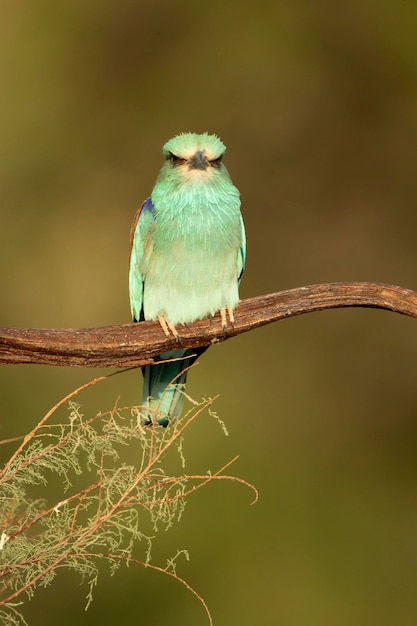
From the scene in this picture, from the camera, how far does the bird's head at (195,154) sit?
7.30 ft

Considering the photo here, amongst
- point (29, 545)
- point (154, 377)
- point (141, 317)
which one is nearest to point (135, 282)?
point (141, 317)

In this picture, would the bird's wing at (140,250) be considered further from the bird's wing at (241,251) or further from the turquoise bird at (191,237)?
the bird's wing at (241,251)

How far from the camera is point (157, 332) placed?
6.94 feet

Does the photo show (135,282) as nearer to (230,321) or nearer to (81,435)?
(230,321)

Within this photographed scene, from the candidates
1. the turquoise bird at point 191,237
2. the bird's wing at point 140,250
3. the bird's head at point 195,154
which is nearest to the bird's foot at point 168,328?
the turquoise bird at point 191,237

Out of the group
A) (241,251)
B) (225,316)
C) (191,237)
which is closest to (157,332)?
(225,316)

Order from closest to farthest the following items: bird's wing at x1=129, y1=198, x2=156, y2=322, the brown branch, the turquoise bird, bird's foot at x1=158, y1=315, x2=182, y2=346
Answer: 1. the brown branch
2. bird's foot at x1=158, y1=315, x2=182, y2=346
3. the turquoise bird
4. bird's wing at x1=129, y1=198, x2=156, y2=322

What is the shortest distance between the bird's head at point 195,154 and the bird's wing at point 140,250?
154mm

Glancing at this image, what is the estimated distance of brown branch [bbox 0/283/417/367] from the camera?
1891 millimetres

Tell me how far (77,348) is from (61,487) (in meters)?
1.94

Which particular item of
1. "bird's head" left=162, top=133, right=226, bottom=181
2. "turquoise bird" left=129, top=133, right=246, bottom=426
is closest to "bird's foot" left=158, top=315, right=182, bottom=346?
"turquoise bird" left=129, top=133, right=246, bottom=426

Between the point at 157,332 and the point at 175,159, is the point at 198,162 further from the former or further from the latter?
the point at 157,332

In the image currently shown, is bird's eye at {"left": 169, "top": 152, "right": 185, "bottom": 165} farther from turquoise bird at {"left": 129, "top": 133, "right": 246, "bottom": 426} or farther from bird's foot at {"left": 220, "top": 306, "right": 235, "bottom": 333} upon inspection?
bird's foot at {"left": 220, "top": 306, "right": 235, "bottom": 333}

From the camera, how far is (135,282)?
242cm
